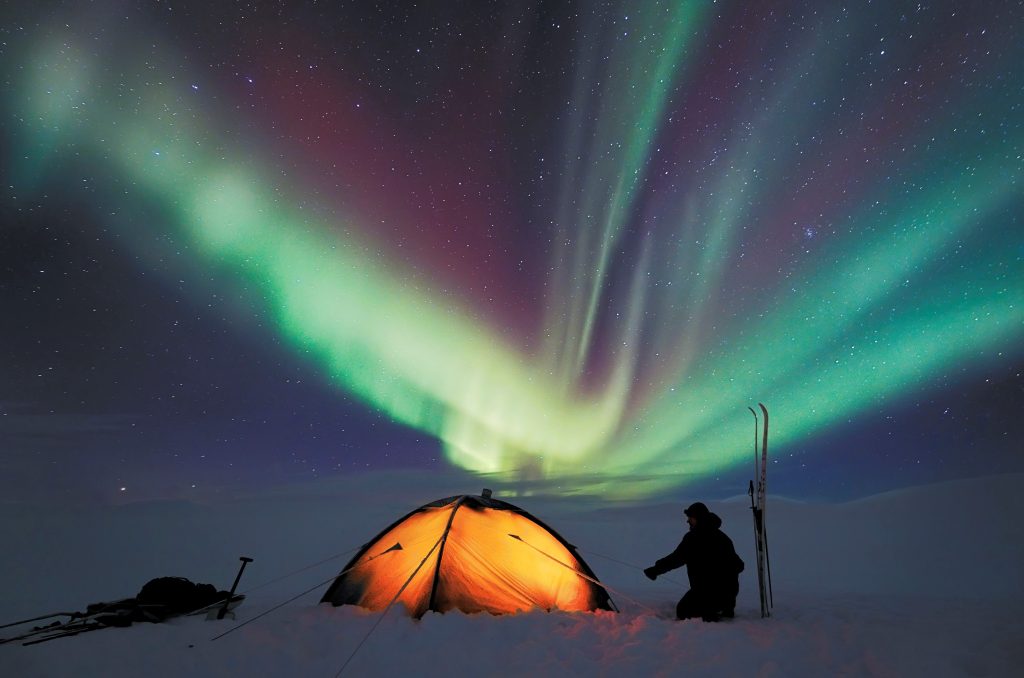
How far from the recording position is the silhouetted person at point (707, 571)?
606cm

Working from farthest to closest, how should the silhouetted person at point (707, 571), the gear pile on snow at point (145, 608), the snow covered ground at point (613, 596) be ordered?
the silhouetted person at point (707, 571)
the gear pile on snow at point (145, 608)
the snow covered ground at point (613, 596)

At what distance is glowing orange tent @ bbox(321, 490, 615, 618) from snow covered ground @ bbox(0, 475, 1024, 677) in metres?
0.45

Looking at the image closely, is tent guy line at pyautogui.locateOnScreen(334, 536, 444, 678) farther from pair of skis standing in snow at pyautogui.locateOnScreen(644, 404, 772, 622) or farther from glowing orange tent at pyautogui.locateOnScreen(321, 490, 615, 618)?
pair of skis standing in snow at pyautogui.locateOnScreen(644, 404, 772, 622)

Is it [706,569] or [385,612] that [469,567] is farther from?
[706,569]

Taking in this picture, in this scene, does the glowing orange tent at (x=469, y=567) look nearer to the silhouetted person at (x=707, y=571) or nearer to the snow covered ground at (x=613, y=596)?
the snow covered ground at (x=613, y=596)

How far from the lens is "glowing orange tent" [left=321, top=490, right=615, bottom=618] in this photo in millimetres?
6062

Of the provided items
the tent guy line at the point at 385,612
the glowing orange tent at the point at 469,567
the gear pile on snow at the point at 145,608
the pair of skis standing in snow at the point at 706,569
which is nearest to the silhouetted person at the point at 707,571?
the pair of skis standing in snow at the point at 706,569

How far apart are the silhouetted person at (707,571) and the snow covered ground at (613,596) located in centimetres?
50

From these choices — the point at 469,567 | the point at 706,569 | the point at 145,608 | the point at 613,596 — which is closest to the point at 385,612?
the point at 469,567

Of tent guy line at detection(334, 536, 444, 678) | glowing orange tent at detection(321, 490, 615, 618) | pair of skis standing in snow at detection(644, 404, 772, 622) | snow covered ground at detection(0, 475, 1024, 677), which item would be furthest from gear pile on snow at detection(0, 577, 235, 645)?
pair of skis standing in snow at detection(644, 404, 772, 622)

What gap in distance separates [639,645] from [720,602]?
1.92 m

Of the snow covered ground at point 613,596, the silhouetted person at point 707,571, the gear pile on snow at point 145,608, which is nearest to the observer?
the snow covered ground at point 613,596

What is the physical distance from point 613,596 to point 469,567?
3.31 metres

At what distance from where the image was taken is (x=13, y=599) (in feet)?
39.8
